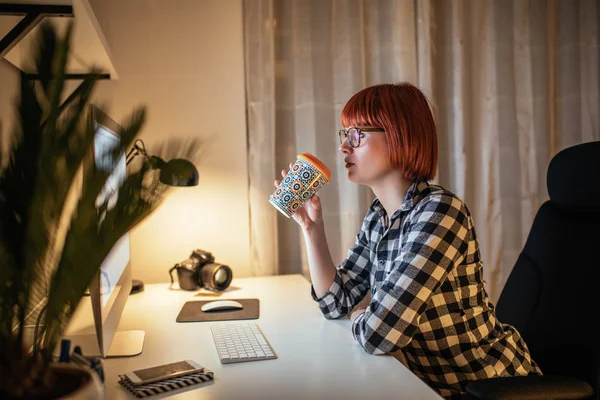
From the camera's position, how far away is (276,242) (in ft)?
6.73

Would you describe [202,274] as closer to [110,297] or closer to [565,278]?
[110,297]

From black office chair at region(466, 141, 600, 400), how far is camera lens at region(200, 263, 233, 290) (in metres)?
0.83

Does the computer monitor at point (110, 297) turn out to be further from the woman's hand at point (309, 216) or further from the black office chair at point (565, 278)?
the black office chair at point (565, 278)

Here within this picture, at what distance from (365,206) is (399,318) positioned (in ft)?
3.44

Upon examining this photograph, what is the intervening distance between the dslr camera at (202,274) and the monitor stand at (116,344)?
1.65 ft

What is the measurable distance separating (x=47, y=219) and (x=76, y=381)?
0.20 meters

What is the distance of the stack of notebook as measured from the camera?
949mm

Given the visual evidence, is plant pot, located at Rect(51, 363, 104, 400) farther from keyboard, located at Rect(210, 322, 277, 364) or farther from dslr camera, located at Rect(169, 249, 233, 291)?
dslr camera, located at Rect(169, 249, 233, 291)

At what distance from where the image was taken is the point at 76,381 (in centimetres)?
67

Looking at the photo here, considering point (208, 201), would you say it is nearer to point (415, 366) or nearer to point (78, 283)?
point (415, 366)

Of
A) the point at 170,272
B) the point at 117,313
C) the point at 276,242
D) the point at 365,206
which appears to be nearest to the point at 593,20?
the point at 365,206

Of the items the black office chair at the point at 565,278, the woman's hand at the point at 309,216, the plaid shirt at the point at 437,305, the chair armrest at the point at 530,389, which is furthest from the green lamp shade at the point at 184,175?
the black office chair at the point at 565,278

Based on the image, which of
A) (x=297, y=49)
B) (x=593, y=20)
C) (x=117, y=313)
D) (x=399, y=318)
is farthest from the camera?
(x=593, y=20)

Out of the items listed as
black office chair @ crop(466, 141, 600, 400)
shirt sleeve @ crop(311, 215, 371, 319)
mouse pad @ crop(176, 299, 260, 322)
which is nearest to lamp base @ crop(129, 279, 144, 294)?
mouse pad @ crop(176, 299, 260, 322)
